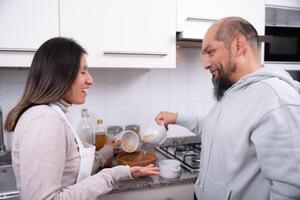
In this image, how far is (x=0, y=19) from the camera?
1.07 metres

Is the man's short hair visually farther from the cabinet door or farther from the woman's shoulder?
the woman's shoulder

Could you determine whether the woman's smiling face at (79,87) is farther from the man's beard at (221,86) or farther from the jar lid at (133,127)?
the jar lid at (133,127)

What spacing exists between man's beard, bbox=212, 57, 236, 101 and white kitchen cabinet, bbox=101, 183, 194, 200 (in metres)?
0.49

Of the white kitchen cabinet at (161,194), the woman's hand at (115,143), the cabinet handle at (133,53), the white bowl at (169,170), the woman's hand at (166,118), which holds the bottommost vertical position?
the white kitchen cabinet at (161,194)

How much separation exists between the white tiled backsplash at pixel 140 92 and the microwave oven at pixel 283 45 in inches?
17.7

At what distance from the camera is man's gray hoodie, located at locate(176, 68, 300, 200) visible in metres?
0.75

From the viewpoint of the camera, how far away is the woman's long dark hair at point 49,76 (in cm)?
81

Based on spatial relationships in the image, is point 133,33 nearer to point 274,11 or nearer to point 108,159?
point 108,159

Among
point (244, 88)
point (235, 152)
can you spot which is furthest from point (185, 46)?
Result: point (235, 152)

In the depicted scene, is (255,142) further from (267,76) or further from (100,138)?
(100,138)

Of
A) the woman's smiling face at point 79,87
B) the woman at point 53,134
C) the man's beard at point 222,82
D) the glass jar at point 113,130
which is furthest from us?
the glass jar at point 113,130

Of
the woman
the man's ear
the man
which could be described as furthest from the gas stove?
the man's ear

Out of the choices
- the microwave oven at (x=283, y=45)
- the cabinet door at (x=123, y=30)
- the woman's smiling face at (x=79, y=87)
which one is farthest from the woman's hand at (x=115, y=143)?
the microwave oven at (x=283, y=45)

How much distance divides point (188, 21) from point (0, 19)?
2.91 ft
